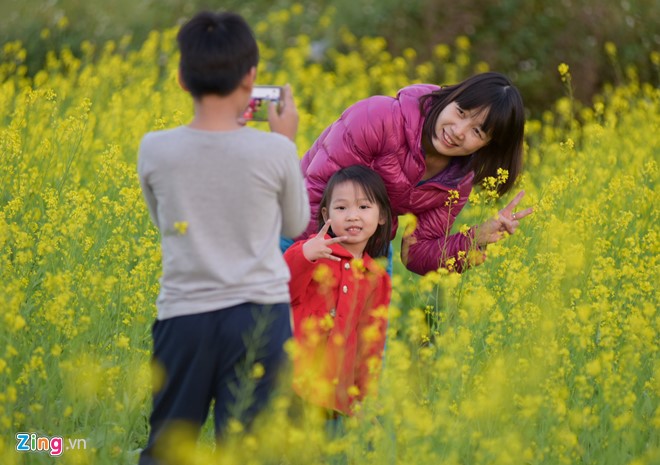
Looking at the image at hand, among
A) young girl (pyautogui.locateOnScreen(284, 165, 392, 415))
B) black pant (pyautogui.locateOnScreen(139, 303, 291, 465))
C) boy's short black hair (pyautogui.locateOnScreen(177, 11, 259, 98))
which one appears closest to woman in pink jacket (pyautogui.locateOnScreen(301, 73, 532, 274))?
young girl (pyautogui.locateOnScreen(284, 165, 392, 415))

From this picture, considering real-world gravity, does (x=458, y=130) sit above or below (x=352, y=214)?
above

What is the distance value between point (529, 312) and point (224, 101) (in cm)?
172

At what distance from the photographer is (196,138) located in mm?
2711

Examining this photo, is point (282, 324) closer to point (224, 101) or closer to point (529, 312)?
point (224, 101)

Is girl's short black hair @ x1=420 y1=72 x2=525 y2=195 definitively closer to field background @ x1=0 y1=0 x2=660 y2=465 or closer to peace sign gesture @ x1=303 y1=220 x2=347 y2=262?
field background @ x1=0 y1=0 x2=660 y2=465

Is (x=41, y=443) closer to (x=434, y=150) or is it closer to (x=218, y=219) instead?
(x=218, y=219)

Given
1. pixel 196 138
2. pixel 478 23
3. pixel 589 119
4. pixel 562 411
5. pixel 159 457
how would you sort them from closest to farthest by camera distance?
pixel 196 138 → pixel 159 457 → pixel 562 411 → pixel 589 119 → pixel 478 23

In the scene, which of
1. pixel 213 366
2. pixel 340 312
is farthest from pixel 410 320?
pixel 213 366

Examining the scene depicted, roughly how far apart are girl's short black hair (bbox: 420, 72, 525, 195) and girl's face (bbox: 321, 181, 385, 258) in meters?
0.39

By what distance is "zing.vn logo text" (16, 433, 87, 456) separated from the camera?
3256mm

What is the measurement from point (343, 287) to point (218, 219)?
937 mm

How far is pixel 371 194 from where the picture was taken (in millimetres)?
3713

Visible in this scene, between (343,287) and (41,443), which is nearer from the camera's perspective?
(41,443)

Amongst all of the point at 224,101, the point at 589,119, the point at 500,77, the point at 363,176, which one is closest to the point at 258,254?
the point at 224,101
